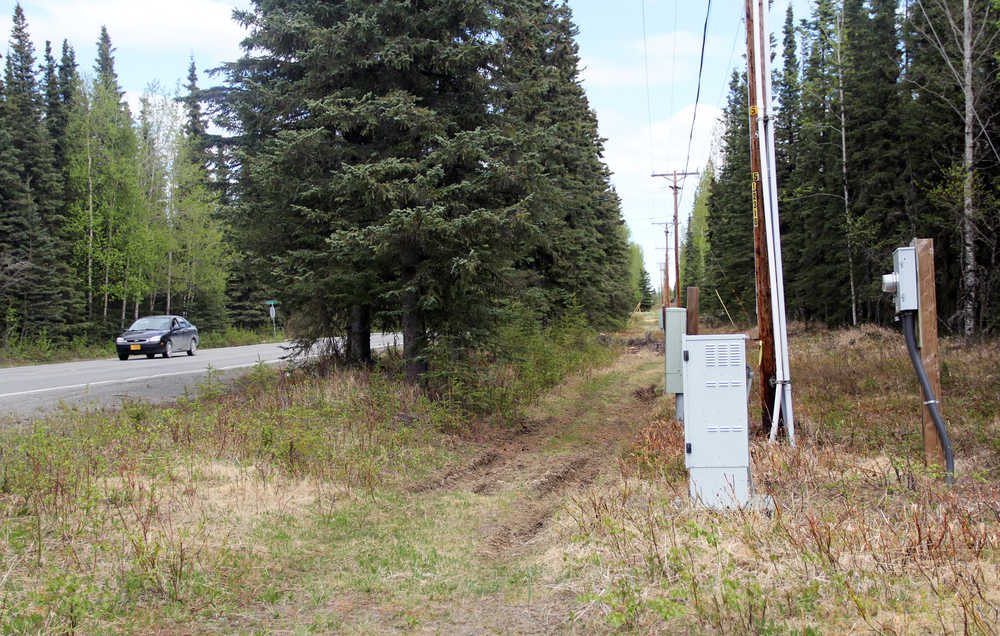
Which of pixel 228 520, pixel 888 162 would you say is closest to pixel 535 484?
pixel 228 520

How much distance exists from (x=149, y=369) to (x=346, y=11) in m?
10.6

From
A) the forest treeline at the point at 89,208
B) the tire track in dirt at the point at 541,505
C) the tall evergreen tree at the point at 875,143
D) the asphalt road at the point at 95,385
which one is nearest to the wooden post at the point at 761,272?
the tire track in dirt at the point at 541,505

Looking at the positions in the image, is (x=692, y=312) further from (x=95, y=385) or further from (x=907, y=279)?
(x=95, y=385)

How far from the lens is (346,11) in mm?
11555

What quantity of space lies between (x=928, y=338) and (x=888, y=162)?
24.7 metres

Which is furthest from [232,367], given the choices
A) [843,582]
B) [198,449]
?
[843,582]

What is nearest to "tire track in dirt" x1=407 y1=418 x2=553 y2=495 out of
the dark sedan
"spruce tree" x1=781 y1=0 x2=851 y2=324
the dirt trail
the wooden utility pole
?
the dirt trail

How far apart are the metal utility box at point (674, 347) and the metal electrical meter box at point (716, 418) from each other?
7.18 feet

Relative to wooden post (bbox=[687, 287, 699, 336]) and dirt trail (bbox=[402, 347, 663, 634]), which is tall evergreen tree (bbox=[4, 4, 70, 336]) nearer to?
dirt trail (bbox=[402, 347, 663, 634])

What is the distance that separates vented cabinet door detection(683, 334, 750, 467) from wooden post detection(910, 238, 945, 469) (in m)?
1.94

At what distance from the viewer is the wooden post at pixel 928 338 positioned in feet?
20.3

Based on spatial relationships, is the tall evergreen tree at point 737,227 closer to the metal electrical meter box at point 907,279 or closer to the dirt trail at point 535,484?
the dirt trail at point 535,484

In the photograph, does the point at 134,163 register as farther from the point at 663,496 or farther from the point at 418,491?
the point at 663,496

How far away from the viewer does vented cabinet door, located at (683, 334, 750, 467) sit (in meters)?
5.70
